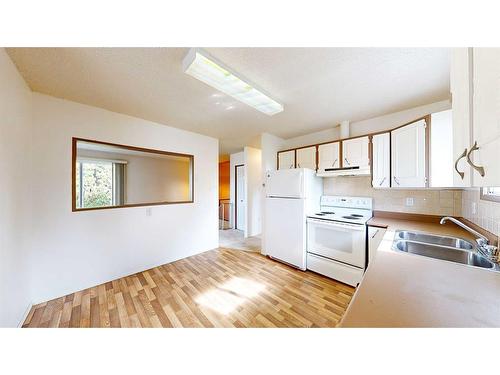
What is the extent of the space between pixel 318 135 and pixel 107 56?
287 cm

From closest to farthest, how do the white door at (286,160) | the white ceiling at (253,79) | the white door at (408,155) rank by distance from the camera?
1. the white ceiling at (253,79)
2. the white door at (408,155)
3. the white door at (286,160)

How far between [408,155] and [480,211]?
0.72 m

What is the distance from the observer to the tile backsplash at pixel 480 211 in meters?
1.28

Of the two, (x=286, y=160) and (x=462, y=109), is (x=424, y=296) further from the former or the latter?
(x=286, y=160)

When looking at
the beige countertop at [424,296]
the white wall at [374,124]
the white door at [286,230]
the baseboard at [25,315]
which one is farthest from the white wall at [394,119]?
the baseboard at [25,315]

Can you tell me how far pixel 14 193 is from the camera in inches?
56.9

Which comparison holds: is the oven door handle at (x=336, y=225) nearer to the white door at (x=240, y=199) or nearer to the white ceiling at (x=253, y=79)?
the white ceiling at (x=253, y=79)

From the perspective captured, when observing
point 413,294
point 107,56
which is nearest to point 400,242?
point 413,294

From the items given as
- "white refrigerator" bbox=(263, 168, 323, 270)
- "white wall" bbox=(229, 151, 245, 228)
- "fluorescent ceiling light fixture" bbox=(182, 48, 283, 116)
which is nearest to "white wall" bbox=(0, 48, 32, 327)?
"fluorescent ceiling light fixture" bbox=(182, 48, 283, 116)

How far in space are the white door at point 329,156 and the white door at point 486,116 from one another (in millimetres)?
1920

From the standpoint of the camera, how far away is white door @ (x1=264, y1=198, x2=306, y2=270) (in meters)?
2.54

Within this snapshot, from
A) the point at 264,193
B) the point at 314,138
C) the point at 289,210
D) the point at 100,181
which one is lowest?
the point at 289,210

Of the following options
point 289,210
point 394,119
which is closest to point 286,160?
point 289,210
